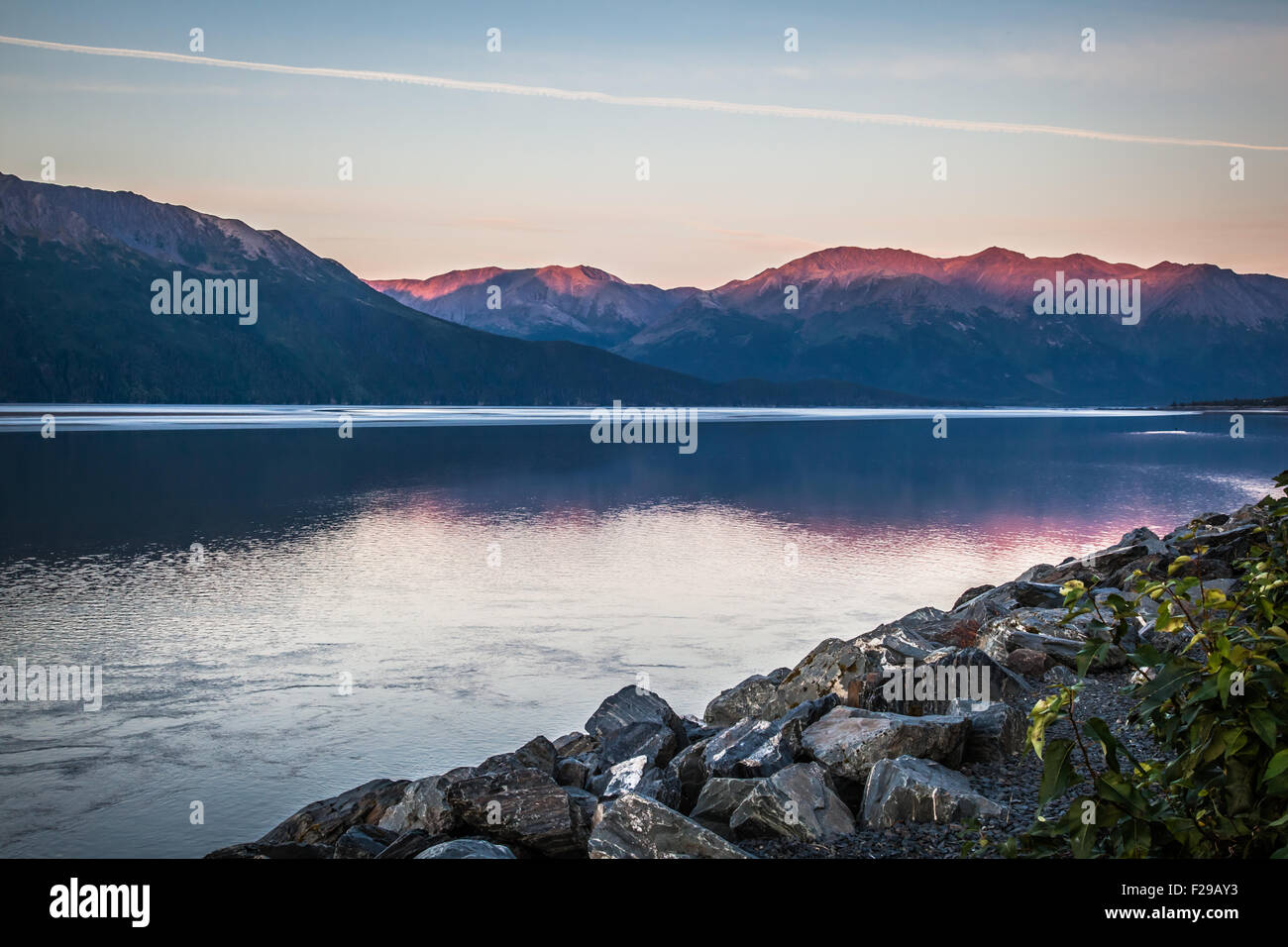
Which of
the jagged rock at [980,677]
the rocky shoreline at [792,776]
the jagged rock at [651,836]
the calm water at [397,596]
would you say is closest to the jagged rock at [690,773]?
the rocky shoreline at [792,776]

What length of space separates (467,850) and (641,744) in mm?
4552

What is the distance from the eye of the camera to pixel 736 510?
37.9 metres

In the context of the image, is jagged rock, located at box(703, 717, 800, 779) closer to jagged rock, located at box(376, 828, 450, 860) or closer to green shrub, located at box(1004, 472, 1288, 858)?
jagged rock, located at box(376, 828, 450, 860)

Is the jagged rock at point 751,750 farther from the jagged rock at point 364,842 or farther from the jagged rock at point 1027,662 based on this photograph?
the jagged rock at point 1027,662

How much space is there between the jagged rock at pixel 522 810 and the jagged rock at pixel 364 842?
70 cm

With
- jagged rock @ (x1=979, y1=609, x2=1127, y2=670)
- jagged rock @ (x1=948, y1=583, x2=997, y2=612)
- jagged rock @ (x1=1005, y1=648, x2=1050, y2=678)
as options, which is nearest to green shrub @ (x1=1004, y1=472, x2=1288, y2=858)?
jagged rock @ (x1=979, y1=609, x2=1127, y2=670)

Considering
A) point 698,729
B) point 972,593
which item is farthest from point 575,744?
point 972,593

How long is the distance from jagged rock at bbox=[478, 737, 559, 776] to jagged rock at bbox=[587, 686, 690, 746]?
1.04 metres

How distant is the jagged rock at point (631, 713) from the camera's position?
1207cm

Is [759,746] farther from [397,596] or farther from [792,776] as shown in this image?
[397,596]

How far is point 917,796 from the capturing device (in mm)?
7375
